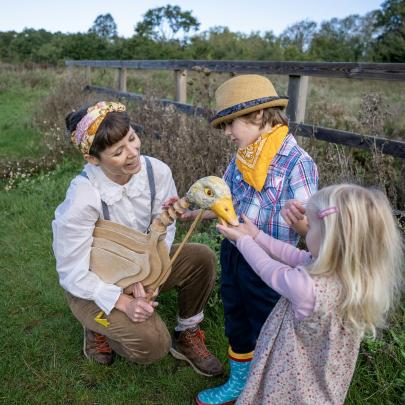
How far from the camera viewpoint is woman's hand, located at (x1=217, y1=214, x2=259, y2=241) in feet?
5.94

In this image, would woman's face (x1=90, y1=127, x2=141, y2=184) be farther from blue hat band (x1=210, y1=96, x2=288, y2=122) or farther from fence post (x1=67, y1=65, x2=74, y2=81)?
fence post (x1=67, y1=65, x2=74, y2=81)

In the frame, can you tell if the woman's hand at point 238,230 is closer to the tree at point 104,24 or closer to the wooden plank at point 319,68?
the wooden plank at point 319,68

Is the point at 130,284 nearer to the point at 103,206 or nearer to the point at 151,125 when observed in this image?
the point at 103,206

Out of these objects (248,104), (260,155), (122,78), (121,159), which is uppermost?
(248,104)

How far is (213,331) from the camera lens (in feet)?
9.36

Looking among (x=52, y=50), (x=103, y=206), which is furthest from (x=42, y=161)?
(x=52, y=50)

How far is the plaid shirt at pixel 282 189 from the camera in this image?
198 centimetres

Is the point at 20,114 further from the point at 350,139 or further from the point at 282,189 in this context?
the point at 282,189

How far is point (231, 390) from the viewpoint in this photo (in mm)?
2311

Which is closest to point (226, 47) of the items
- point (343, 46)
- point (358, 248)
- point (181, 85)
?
point (343, 46)

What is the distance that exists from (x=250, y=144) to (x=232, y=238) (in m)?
0.52

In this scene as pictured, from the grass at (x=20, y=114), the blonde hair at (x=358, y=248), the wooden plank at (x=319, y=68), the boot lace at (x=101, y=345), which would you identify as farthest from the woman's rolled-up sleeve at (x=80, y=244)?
the grass at (x=20, y=114)

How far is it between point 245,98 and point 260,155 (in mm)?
280

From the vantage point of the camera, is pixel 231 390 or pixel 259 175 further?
pixel 231 390
